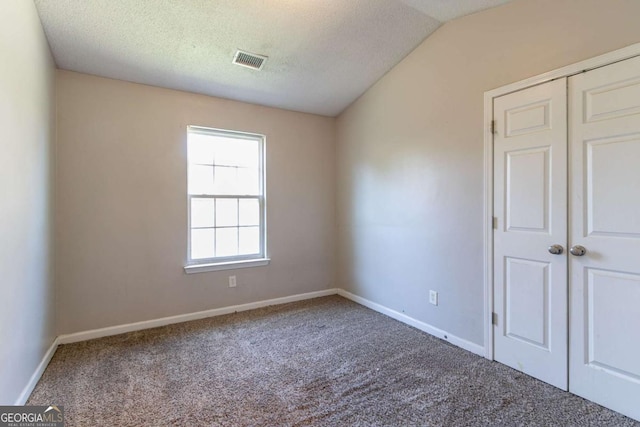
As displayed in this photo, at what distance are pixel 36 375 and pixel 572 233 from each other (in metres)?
3.60

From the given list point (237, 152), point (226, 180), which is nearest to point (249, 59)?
point (237, 152)

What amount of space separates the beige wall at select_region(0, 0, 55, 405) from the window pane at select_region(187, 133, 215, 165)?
113cm

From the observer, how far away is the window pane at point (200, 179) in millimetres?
3373

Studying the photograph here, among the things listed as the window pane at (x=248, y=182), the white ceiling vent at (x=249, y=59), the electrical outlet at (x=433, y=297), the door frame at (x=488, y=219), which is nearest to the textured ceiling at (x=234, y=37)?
the white ceiling vent at (x=249, y=59)

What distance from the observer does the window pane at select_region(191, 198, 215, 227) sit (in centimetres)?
338

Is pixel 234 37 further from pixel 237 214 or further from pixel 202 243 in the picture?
pixel 202 243

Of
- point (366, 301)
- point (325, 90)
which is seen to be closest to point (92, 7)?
point (325, 90)

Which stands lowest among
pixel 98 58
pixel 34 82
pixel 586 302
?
pixel 586 302

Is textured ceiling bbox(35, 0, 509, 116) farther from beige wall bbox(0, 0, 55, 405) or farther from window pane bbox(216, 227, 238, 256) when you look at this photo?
window pane bbox(216, 227, 238, 256)

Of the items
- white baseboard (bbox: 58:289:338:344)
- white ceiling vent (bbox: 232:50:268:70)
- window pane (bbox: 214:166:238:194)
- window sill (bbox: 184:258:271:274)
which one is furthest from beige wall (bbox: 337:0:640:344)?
window pane (bbox: 214:166:238:194)

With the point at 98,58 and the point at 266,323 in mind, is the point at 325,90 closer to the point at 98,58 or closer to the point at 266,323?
the point at 98,58

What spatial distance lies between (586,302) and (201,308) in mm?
3258

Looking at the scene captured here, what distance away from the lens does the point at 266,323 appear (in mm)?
3234

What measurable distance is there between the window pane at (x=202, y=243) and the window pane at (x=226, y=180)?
46 cm
